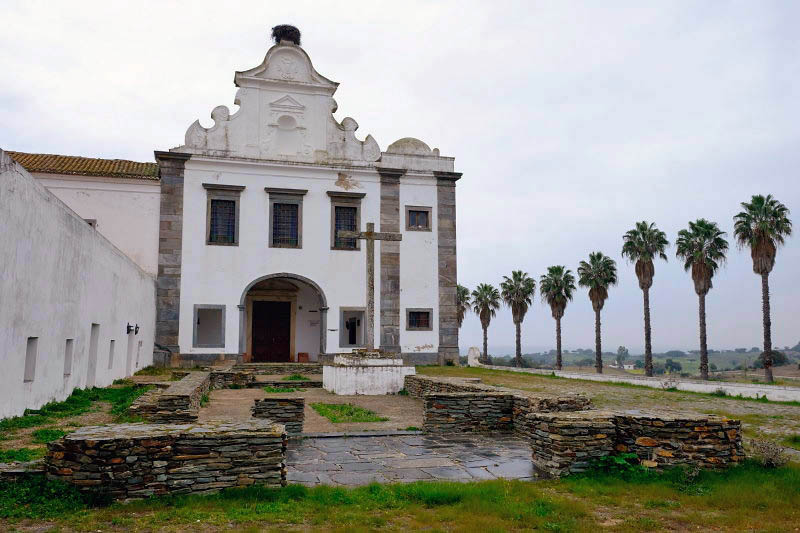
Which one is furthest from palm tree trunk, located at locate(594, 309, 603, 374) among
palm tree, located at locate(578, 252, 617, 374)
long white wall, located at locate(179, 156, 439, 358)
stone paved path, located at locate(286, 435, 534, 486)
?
stone paved path, located at locate(286, 435, 534, 486)

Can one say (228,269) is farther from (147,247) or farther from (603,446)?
(603,446)

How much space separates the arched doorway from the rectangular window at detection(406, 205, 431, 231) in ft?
17.1

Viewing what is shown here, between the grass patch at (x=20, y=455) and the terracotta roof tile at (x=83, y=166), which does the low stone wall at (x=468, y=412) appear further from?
the terracotta roof tile at (x=83, y=166)

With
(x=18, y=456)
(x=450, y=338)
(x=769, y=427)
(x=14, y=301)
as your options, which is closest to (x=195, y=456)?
(x=18, y=456)

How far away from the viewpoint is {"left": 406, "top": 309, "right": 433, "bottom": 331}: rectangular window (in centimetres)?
2803

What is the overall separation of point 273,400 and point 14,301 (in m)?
4.14

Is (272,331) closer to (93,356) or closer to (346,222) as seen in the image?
(346,222)

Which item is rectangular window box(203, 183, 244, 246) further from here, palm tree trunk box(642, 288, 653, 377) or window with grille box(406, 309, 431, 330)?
palm tree trunk box(642, 288, 653, 377)

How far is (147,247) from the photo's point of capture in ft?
84.3

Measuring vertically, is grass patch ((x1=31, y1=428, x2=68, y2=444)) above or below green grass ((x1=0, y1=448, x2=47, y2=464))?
below

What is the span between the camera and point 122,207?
84.7 ft

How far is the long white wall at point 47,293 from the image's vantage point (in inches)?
375

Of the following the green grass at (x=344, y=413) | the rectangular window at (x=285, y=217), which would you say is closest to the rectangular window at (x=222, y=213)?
the rectangular window at (x=285, y=217)

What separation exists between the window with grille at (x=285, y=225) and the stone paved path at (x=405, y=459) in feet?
60.0
